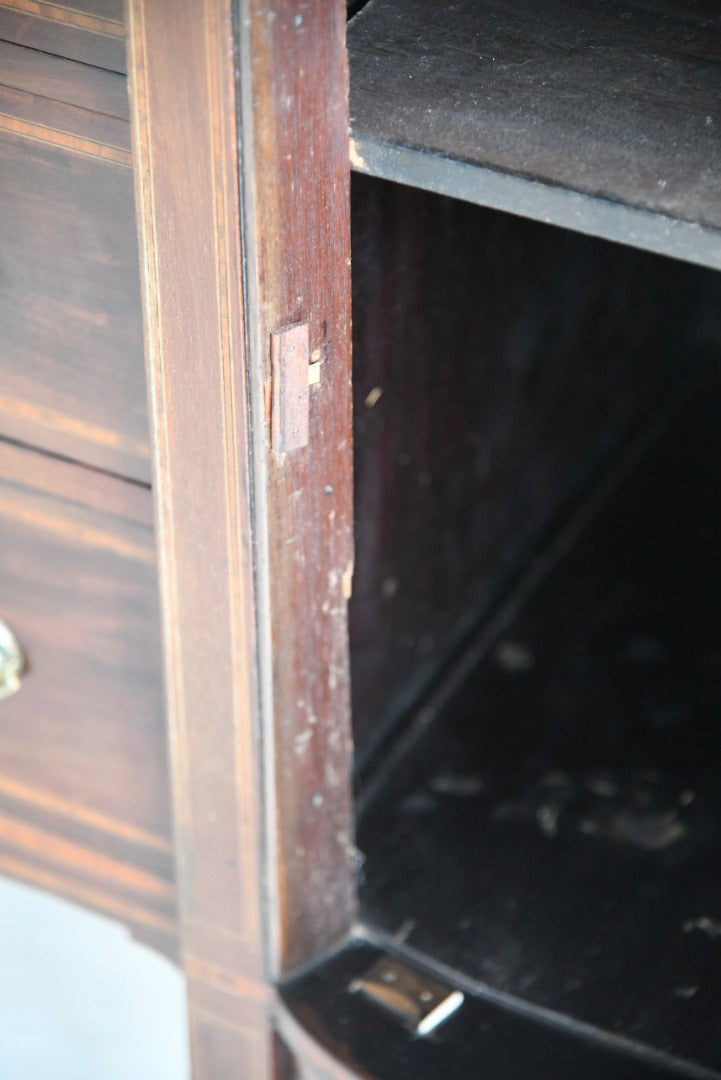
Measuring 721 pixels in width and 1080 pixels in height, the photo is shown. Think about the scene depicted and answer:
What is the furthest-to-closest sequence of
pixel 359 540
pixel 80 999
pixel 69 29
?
pixel 80 999 < pixel 359 540 < pixel 69 29

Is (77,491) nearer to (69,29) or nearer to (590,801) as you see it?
(69,29)

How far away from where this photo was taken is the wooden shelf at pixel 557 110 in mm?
600

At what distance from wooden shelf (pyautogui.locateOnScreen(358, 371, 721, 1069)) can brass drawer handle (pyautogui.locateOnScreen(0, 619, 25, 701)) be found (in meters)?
0.23

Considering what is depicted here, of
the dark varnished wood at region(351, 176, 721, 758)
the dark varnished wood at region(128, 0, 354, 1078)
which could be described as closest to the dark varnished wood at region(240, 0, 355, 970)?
the dark varnished wood at region(128, 0, 354, 1078)

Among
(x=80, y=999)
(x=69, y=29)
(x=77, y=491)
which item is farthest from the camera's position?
(x=80, y=999)

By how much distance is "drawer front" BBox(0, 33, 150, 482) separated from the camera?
65cm

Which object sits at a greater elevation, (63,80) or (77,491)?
(63,80)

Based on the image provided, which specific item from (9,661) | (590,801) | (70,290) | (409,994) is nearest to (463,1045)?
(409,994)

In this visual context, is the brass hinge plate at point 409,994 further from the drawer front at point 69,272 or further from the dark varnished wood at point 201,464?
the drawer front at point 69,272

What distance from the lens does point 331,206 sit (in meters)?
0.64

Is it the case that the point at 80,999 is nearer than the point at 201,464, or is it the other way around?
the point at 201,464

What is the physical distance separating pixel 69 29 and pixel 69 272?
11cm

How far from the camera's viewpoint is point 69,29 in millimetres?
624

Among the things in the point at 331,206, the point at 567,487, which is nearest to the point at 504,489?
the point at 567,487
